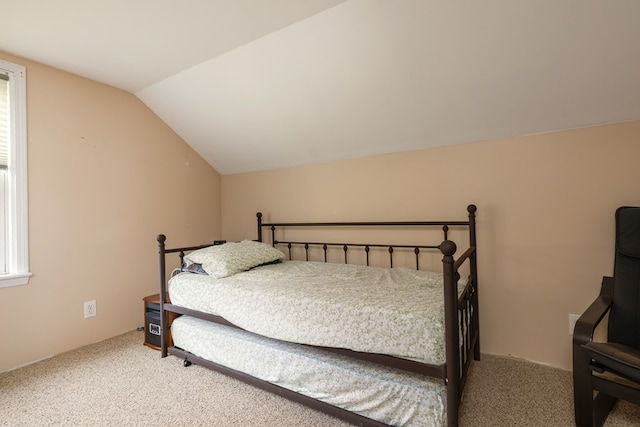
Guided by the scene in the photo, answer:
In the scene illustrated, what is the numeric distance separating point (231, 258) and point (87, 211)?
3.90 feet

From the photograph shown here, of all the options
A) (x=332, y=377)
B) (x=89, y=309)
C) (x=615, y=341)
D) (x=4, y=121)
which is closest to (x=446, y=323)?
(x=332, y=377)

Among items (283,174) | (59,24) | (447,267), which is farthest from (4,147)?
(447,267)

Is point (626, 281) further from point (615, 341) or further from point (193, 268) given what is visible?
point (193, 268)

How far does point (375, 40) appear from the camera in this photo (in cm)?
163

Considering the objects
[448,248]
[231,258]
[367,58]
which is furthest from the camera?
[231,258]

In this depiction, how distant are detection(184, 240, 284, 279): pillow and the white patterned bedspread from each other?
68 millimetres

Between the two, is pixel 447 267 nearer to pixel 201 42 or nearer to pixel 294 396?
pixel 294 396

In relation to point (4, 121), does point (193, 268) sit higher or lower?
lower

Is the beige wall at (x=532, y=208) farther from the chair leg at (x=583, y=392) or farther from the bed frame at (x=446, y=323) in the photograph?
the chair leg at (x=583, y=392)

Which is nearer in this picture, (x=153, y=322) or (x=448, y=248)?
(x=448, y=248)

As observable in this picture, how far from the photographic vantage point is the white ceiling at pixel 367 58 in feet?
4.69

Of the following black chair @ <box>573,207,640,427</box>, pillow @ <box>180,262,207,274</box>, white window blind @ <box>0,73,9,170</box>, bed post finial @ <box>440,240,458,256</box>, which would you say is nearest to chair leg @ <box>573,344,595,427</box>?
black chair @ <box>573,207,640,427</box>

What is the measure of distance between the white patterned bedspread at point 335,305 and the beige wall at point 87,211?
0.79 metres

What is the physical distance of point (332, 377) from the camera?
1.39 metres
